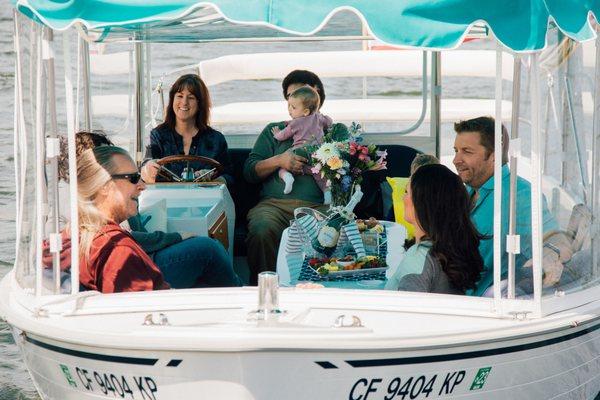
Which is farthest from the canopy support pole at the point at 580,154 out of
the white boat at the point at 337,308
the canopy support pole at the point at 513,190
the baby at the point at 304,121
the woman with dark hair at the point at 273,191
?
the baby at the point at 304,121

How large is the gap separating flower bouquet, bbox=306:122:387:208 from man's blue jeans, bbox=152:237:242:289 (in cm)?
86

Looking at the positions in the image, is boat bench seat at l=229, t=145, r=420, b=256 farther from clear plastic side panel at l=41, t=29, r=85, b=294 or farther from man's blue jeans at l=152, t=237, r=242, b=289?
clear plastic side panel at l=41, t=29, r=85, b=294

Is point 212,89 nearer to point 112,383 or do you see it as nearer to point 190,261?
point 190,261

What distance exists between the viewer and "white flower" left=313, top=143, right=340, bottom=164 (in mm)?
5844

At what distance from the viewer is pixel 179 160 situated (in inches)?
259

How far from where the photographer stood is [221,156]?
696 cm

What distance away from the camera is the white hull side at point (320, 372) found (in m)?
4.15

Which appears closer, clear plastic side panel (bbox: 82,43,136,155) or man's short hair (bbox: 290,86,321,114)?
man's short hair (bbox: 290,86,321,114)

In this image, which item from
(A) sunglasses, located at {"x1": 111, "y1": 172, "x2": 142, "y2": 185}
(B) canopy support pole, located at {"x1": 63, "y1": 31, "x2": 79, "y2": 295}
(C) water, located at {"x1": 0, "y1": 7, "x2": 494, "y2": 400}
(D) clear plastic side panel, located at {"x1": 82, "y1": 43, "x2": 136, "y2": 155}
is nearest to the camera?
(B) canopy support pole, located at {"x1": 63, "y1": 31, "x2": 79, "y2": 295}

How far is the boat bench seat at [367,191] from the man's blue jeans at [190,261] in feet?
4.86

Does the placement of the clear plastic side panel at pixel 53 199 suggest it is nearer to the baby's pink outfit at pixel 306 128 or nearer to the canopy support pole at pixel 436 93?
the baby's pink outfit at pixel 306 128

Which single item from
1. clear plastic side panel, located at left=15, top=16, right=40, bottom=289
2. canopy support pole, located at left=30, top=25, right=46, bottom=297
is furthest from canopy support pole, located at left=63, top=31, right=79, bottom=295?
clear plastic side panel, located at left=15, top=16, right=40, bottom=289

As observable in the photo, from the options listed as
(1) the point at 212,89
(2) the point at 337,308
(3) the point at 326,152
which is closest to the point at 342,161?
(3) the point at 326,152

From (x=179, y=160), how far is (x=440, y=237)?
2.38m
